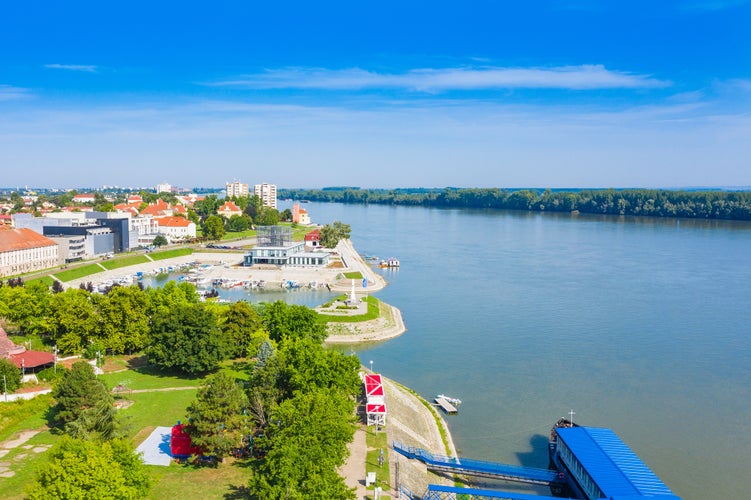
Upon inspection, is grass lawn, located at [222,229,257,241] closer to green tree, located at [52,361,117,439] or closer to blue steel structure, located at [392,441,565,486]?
green tree, located at [52,361,117,439]

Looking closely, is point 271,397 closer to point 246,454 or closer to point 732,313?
point 246,454

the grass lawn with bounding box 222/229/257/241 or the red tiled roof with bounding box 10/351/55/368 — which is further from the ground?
the grass lawn with bounding box 222/229/257/241

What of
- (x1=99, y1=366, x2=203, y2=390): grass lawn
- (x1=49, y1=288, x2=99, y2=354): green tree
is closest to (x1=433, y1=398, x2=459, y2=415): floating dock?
(x1=99, y1=366, x2=203, y2=390): grass lawn

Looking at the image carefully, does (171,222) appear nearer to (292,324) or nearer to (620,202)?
(292,324)

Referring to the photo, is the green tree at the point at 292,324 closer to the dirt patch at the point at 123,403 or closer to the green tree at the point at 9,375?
the dirt patch at the point at 123,403

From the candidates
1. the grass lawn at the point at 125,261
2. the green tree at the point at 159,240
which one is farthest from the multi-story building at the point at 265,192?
the grass lawn at the point at 125,261

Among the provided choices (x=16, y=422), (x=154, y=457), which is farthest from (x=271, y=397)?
(x=16, y=422)

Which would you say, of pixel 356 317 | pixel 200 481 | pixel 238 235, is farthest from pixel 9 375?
pixel 238 235
